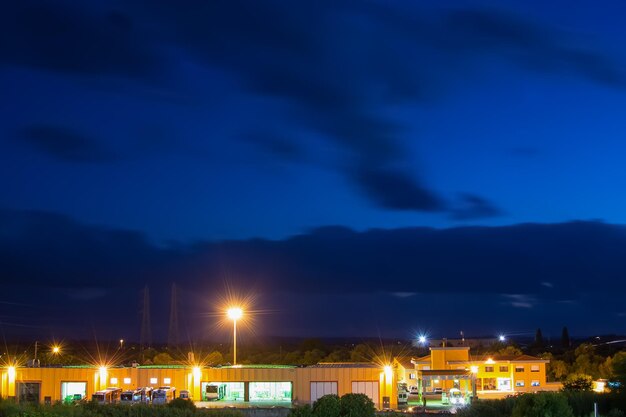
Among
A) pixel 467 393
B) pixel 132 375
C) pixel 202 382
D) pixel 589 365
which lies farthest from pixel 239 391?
pixel 589 365

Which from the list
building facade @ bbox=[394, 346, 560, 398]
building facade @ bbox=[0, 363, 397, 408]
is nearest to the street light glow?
building facade @ bbox=[0, 363, 397, 408]

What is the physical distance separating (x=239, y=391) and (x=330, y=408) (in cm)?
2733

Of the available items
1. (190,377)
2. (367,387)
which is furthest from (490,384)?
(190,377)

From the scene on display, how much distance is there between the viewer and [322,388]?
44125 mm

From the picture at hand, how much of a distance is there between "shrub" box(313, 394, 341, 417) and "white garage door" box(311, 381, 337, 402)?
79.5 feet

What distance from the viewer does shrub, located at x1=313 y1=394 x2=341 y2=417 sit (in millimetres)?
19406

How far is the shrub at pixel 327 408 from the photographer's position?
19.4 m

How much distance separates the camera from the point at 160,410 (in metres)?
27.8

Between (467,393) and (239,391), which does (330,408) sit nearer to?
(239,391)

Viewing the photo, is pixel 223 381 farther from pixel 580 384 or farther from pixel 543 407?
pixel 543 407

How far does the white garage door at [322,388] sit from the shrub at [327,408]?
24.2 meters

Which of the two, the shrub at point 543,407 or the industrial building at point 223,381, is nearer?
the shrub at point 543,407

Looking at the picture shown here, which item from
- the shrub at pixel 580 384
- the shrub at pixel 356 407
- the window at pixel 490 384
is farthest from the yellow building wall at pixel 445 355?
the shrub at pixel 356 407

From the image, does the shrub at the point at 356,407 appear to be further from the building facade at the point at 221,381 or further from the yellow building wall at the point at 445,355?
the yellow building wall at the point at 445,355
